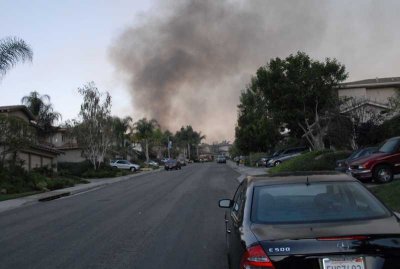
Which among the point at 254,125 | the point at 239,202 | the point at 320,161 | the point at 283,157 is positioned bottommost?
the point at 239,202

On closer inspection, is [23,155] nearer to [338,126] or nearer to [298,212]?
[338,126]

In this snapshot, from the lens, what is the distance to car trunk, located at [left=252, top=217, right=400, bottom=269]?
3.95 metres

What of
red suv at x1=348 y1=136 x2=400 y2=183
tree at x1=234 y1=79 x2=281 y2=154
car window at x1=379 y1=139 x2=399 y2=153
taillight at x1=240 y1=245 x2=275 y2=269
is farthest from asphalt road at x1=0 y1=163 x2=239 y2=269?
A: tree at x1=234 y1=79 x2=281 y2=154

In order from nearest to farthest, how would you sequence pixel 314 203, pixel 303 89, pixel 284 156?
pixel 314 203 < pixel 303 89 < pixel 284 156

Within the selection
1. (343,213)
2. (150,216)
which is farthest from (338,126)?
(343,213)

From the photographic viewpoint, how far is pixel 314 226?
4.36 meters

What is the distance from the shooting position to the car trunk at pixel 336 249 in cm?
395

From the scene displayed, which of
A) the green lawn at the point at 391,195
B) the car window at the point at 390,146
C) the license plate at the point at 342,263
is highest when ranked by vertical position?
the car window at the point at 390,146

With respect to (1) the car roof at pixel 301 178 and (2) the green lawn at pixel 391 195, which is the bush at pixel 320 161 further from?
(1) the car roof at pixel 301 178

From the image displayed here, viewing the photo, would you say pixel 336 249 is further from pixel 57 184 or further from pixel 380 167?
pixel 57 184

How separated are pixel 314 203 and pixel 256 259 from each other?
123 centimetres

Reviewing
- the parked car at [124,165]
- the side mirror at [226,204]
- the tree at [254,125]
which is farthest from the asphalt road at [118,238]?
the parked car at [124,165]

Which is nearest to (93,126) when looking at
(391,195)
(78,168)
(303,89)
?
(78,168)

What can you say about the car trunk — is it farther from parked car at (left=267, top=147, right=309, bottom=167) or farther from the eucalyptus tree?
parked car at (left=267, top=147, right=309, bottom=167)
